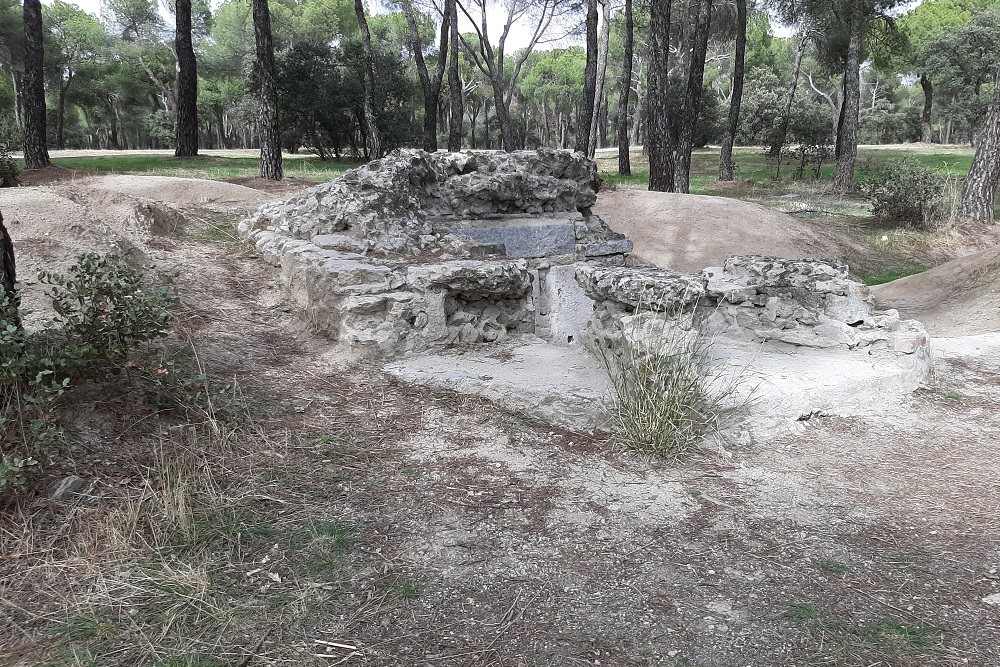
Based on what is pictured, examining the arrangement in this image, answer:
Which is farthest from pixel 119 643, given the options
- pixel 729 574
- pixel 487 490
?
pixel 729 574

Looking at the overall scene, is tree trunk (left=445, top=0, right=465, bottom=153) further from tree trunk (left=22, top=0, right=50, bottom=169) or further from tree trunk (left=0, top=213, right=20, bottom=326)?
tree trunk (left=0, top=213, right=20, bottom=326)

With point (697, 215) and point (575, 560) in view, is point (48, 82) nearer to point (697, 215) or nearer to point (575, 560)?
point (697, 215)

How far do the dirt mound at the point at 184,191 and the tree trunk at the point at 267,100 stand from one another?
9.26ft

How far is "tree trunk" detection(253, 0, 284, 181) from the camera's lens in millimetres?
12883

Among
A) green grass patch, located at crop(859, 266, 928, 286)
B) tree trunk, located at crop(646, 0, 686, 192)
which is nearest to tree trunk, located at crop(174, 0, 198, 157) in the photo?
tree trunk, located at crop(646, 0, 686, 192)

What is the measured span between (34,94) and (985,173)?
1709 centimetres

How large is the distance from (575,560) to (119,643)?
162 cm

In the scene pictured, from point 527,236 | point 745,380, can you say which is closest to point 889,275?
point 527,236

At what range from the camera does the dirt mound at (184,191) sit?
935cm

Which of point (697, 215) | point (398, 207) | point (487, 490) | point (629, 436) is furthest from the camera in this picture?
point (697, 215)

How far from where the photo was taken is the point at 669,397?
12.4 ft

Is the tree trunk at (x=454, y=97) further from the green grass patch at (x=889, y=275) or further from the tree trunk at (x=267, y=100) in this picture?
the green grass patch at (x=889, y=275)

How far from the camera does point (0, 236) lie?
3.53m

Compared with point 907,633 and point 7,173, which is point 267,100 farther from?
point 907,633
